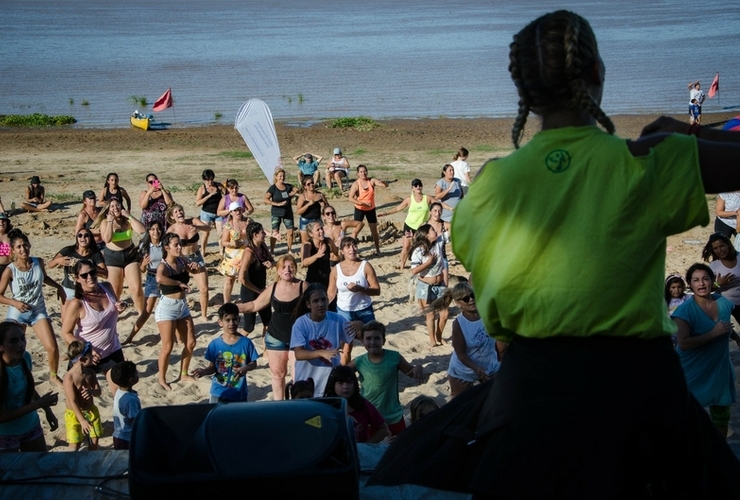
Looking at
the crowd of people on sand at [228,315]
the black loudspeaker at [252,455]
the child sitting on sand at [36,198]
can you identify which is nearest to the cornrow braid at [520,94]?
the black loudspeaker at [252,455]

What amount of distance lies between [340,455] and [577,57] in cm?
173

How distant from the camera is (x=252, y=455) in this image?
3.08 metres

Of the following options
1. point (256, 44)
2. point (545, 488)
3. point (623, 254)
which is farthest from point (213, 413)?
point (256, 44)

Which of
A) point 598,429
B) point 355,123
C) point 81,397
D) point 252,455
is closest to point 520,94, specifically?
point 598,429

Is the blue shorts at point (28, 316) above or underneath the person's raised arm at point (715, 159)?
underneath

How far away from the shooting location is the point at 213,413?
3.20 meters

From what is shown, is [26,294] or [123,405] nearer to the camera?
[123,405]

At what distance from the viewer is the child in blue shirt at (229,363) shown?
8133 mm

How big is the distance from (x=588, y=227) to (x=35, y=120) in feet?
116

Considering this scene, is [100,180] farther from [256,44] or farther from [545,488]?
[256,44]

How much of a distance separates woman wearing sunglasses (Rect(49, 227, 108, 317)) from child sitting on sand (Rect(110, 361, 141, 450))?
374 centimetres

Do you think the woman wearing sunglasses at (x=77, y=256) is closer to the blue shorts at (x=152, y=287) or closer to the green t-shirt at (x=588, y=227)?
the blue shorts at (x=152, y=287)

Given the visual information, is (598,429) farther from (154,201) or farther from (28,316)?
(154,201)

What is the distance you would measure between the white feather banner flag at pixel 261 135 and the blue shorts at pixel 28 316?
22.0ft
